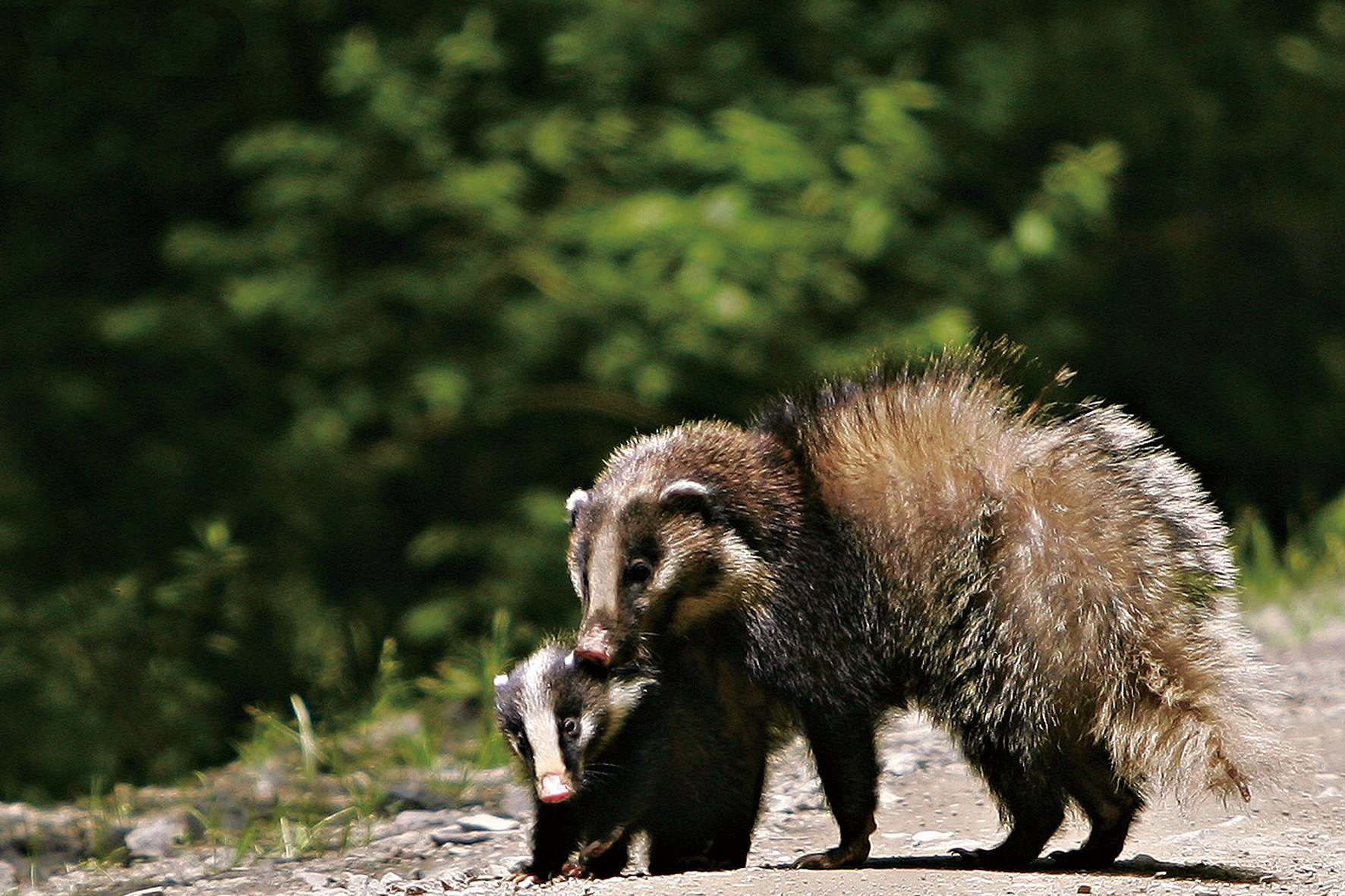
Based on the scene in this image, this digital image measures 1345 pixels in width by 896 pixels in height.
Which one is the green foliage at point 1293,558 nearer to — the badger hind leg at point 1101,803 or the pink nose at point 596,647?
the badger hind leg at point 1101,803

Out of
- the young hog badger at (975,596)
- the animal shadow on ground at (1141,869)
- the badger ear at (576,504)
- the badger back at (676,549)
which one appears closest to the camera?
the animal shadow on ground at (1141,869)

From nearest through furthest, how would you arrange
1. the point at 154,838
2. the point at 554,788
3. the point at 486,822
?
the point at 554,788
the point at 486,822
the point at 154,838

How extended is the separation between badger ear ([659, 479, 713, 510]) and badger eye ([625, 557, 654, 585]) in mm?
185

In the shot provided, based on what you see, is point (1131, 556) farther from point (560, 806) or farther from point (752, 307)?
point (752, 307)

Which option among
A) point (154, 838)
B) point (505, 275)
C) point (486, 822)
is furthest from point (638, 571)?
point (505, 275)

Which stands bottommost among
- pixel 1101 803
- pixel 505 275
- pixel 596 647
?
pixel 1101 803

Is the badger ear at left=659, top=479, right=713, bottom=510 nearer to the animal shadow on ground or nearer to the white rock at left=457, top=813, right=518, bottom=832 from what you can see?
the animal shadow on ground

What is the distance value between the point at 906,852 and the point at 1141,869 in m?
0.78

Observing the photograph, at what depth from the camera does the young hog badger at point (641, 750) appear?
4.45m

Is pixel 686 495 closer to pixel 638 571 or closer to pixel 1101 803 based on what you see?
pixel 638 571

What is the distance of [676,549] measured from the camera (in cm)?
443

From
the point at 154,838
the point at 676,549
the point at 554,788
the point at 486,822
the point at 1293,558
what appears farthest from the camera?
the point at 1293,558

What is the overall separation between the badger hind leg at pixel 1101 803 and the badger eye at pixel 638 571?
50.1 inches

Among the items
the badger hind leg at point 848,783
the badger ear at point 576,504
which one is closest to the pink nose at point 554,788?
the badger hind leg at point 848,783
